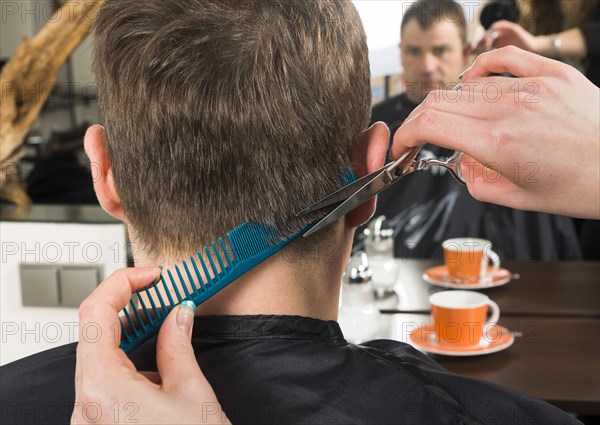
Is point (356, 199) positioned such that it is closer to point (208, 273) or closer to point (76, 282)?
point (208, 273)

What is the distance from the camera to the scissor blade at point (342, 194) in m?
0.82

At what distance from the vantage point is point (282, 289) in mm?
815

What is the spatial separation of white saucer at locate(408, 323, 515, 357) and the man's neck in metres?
0.61

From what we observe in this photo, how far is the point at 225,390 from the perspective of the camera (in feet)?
2.49

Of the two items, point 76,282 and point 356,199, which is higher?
point 356,199

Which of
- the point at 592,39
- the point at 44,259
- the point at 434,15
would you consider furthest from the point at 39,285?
the point at 592,39

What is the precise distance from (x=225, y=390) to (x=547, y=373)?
0.79 meters

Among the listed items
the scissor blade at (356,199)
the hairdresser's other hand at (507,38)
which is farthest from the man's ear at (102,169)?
the hairdresser's other hand at (507,38)

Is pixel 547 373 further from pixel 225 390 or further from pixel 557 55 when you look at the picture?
pixel 557 55

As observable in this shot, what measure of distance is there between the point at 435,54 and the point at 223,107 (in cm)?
231

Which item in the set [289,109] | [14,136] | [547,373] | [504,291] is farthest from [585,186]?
[14,136]

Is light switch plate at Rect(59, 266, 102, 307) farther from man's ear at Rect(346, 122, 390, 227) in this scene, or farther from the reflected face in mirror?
the reflected face in mirror

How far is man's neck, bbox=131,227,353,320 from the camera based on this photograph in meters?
0.80

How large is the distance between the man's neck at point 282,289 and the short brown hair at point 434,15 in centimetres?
229
